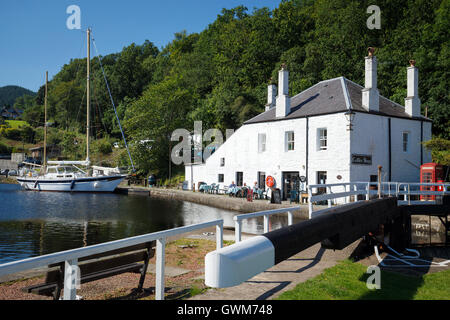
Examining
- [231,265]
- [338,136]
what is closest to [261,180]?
[338,136]

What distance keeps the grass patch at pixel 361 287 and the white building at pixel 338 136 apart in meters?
17.2

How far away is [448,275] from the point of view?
25.4 ft

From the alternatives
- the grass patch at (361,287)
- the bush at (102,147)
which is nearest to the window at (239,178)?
the grass patch at (361,287)

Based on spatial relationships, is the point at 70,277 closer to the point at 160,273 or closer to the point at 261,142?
the point at 160,273

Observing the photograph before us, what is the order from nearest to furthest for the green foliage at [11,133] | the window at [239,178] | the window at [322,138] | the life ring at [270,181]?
1. the window at [322,138]
2. the life ring at [270,181]
3. the window at [239,178]
4. the green foliage at [11,133]

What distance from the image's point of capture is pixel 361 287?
6.33 metres

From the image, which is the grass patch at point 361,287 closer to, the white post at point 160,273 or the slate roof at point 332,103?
the white post at point 160,273

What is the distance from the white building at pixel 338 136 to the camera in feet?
81.1

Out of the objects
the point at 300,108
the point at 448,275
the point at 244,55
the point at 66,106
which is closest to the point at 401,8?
the point at 244,55

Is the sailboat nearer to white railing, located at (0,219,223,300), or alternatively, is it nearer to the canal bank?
the canal bank

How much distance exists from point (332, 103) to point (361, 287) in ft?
70.1

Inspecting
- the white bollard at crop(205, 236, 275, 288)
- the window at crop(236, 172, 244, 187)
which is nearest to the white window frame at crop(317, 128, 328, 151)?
the window at crop(236, 172, 244, 187)

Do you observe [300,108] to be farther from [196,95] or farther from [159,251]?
[196,95]

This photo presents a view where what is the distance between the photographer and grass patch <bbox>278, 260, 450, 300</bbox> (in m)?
5.67
